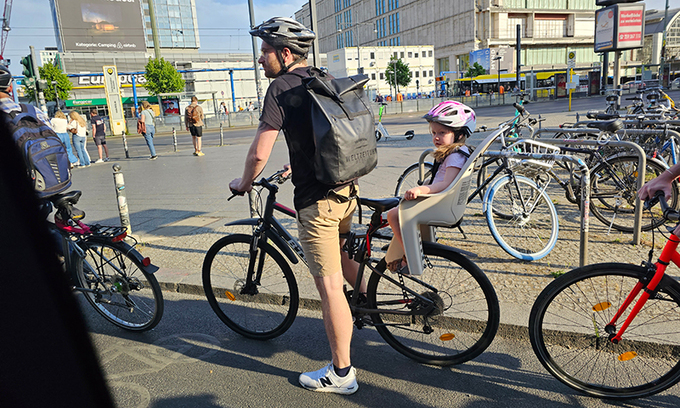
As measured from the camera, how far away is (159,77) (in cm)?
5644

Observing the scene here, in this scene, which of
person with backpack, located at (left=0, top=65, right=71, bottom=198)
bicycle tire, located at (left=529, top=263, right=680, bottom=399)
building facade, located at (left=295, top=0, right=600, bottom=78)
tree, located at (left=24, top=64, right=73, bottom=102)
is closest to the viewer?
bicycle tire, located at (left=529, top=263, right=680, bottom=399)

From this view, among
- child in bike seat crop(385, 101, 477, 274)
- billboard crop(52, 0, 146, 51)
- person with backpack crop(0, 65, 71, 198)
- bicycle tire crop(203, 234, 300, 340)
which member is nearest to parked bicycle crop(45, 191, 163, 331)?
person with backpack crop(0, 65, 71, 198)

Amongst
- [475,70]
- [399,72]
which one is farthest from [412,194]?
[399,72]

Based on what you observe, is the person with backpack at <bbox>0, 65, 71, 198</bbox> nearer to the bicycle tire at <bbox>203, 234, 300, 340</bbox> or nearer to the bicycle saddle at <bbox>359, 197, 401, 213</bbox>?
the bicycle tire at <bbox>203, 234, 300, 340</bbox>

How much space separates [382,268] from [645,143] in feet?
19.7

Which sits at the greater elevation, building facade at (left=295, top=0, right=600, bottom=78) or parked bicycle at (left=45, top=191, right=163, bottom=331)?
building facade at (left=295, top=0, right=600, bottom=78)

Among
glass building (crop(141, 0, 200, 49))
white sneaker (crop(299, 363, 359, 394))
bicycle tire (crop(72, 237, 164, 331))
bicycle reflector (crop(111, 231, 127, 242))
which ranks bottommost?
white sneaker (crop(299, 363, 359, 394))

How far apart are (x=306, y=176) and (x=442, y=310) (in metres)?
1.20

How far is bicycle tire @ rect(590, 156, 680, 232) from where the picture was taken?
492 cm

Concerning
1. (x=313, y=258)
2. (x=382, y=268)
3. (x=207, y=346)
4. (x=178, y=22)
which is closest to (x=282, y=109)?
(x=313, y=258)

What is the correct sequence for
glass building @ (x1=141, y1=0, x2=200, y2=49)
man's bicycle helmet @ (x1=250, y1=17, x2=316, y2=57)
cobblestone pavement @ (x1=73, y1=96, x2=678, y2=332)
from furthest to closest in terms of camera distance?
glass building @ (x1=141, y1=0, x2=200, y2=49) < cobblestone pavement @ (x1=73, y1=96, x2=678, y2=332) < man's bicycle helmet @ (x1=250, y1=17, x2=316, y2=57)

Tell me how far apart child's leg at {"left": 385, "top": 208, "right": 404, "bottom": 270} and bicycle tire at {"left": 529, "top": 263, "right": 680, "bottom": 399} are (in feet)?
2.57

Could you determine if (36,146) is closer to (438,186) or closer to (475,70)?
(438,186)

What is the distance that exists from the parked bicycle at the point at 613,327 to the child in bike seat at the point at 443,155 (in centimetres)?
80
